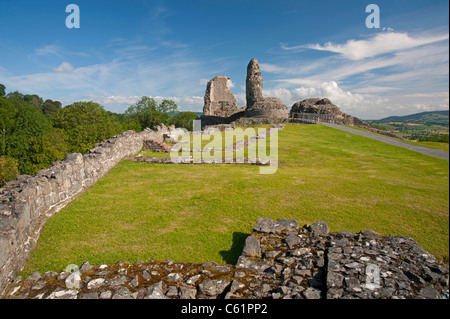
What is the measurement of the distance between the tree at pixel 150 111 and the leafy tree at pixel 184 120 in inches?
213

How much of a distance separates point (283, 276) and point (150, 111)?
1901 inches

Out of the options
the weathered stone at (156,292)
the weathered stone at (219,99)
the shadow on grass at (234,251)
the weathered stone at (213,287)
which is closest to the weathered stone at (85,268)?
the weathered stone at (156,292)

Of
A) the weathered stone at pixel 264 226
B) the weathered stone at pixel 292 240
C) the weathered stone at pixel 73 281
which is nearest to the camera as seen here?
the weathered stone at pixel 73 281

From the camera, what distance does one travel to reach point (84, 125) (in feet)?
122

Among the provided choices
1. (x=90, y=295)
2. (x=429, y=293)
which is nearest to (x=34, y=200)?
(x=90, y=295)

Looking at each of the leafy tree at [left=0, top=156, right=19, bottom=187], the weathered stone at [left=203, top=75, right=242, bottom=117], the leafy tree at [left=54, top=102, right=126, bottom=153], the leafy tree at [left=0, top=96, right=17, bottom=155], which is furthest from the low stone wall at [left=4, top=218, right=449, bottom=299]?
the weathered stone at [left=203, top=75, right=242, bottom=117]

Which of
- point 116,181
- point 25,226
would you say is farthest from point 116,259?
point 116,181

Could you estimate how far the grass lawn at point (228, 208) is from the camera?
5.52 m

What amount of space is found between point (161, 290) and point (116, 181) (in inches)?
279

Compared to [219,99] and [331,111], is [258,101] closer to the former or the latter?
[331,111]

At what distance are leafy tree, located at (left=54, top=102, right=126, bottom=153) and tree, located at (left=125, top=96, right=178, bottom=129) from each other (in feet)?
24.7

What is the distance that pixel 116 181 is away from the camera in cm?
1012

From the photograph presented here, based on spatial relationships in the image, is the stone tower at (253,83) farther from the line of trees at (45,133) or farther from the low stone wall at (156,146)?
the low stone wall at (156,146)

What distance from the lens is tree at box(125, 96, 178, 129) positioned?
156ft
